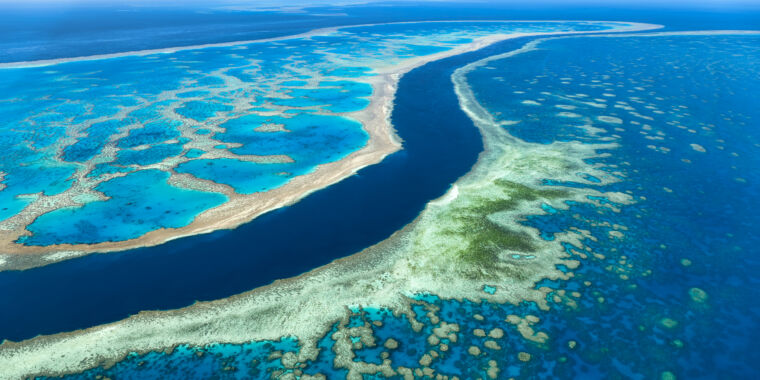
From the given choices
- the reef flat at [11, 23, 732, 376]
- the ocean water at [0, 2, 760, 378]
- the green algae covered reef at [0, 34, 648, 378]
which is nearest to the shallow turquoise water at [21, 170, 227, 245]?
the ocean water at [0, 2, 760, 378]

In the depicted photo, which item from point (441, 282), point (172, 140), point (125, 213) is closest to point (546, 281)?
point (441, 282)

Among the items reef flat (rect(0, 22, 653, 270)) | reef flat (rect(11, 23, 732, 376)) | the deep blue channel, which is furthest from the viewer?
reef flat (rect(0, 22, 653, 270))

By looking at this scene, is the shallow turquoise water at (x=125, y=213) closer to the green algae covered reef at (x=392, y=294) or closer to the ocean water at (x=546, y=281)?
the ocean water at (x=546, y=281)

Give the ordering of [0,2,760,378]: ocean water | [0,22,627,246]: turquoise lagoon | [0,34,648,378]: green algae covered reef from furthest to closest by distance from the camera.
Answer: [0,22,627,246]: turquoise lagoon → [0,34,648,378]: green algae covered reef → [0,2,760,378]: ocean water

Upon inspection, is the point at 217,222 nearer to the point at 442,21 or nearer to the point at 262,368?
the point at 262,368

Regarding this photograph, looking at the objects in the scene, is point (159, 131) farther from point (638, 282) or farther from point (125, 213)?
point (638, 282)

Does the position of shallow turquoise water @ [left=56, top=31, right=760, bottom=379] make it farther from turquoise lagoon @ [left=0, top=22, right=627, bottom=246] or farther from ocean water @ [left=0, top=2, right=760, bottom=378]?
turquoise lagoon @ [left=0, top=22, right=627, bottom=246]

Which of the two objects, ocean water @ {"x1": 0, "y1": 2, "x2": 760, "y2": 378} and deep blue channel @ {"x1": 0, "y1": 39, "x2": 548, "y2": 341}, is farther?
deep blue channel @ {"x1": 0, "y1": 39, "x2": 548, "y2": 341}
